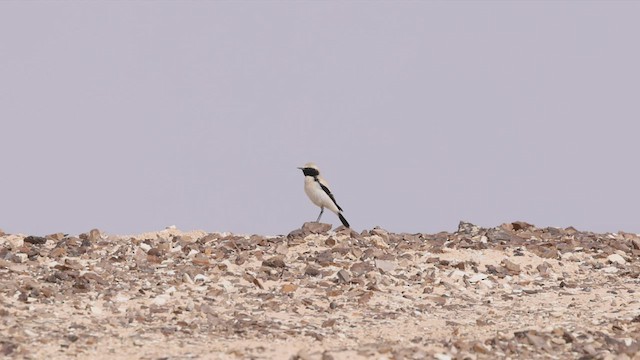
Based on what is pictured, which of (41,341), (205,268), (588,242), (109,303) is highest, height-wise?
(588,242)

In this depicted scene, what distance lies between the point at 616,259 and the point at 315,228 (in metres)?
5.29

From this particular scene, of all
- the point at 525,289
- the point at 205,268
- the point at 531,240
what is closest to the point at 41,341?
the point at 205,268

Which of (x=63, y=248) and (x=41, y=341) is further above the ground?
(x=63, y=248)

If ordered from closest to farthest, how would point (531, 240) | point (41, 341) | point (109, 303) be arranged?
point (41, 341)
point (109, 303)
point (531, 240)

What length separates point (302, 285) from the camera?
12930 mm

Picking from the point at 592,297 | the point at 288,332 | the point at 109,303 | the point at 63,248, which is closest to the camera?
the point at 288,332

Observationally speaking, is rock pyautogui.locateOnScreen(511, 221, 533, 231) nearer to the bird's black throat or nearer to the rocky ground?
the rocky ground

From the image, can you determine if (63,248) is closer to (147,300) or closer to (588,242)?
(147,300)

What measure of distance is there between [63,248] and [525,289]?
716 centimetres

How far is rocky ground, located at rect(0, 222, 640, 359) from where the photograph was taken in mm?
9695

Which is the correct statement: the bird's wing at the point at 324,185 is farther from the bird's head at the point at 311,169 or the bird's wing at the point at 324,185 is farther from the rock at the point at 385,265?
the rock at the point at 385,265

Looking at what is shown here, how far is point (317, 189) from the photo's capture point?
1778 centimetres

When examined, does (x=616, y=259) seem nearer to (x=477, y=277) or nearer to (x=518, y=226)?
(x=518, y=226)

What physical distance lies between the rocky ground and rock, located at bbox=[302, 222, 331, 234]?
3cm
